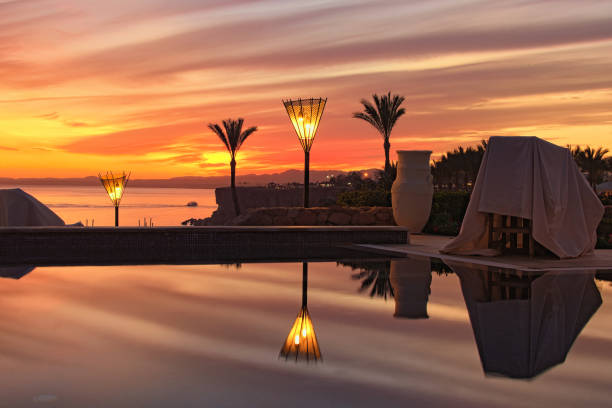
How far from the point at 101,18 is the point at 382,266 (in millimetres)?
11079

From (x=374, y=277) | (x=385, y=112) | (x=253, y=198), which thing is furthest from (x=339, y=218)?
(x=253, y=198)

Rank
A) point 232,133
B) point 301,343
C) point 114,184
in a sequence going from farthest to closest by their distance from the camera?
point 232,133 < point 114,184 < point 301,343

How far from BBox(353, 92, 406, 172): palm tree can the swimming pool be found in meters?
22.1

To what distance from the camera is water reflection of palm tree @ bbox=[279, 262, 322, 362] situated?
381cm

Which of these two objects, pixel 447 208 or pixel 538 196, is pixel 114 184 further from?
pixel 538 196

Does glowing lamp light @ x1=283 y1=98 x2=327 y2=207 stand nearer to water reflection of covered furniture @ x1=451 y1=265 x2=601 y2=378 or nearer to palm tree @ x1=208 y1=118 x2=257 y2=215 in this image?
water reflection of covered furniture @ x1=451 y1=265 x2=601 y2=378

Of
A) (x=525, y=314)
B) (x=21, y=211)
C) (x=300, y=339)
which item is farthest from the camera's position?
(x=21, y=211)

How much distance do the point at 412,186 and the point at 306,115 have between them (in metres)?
2.86

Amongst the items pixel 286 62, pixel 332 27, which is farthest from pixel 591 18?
pixel 286 62

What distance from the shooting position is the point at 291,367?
355 centimetres

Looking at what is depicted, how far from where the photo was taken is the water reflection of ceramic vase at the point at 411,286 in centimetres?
539

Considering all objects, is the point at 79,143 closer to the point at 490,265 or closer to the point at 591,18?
the point at 591,18

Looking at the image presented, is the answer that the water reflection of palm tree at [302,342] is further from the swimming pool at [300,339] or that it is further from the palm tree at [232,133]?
the palm tree at [232,133]

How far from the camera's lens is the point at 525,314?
520 cm
